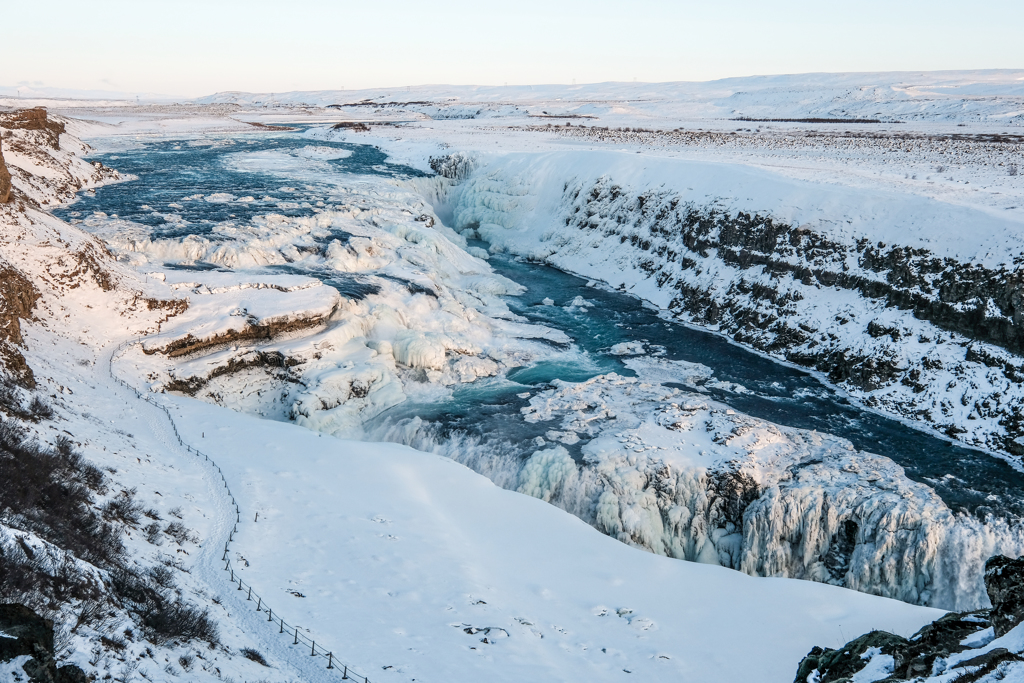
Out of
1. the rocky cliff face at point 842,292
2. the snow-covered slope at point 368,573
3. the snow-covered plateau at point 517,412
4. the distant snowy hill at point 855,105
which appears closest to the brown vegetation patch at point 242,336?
the snow-covered plateau at point 517,412

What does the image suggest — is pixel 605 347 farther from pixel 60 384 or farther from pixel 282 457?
pixel 60 384

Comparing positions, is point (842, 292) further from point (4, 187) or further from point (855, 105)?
point (855, 105)

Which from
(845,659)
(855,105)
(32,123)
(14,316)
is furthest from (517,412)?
(855,105)

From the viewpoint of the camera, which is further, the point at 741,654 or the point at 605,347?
the point at 605,347

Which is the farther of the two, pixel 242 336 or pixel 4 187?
pixel 4 187

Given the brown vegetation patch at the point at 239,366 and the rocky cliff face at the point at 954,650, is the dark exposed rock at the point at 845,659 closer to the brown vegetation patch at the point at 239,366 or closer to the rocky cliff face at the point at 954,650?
the rocky cliff face at the point at 954,650

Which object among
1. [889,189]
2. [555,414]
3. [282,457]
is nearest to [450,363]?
[555,414]
